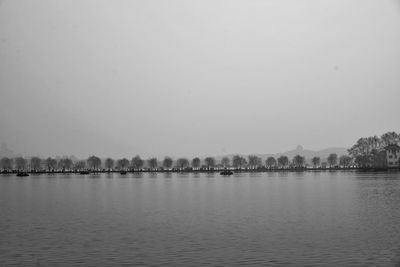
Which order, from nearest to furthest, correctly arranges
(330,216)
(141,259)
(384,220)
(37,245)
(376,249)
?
(141,259), (376,249), (37,245), (384,220), (330,216)

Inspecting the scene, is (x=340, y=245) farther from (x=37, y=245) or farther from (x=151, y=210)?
(x=151, y=210)

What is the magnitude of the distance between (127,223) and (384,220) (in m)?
31.6

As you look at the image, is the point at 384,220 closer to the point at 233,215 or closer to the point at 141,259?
the point at 233,215

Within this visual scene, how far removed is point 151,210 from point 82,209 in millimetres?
12055

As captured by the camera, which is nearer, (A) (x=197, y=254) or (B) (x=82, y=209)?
(A) (x=197, y=254)

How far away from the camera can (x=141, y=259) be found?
3281cm

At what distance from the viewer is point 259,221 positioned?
52.6 meters

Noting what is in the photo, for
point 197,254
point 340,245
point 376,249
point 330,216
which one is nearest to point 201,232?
point 197,254

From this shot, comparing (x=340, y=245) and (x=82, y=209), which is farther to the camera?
(x=82, y=209)

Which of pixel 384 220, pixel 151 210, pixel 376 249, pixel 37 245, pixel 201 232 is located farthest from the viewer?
pixel 151 210

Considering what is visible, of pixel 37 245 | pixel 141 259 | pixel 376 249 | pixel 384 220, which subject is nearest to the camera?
pixel 141 259

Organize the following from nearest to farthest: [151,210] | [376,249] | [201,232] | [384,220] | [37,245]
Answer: [376,249] → [37,245] → [201,232] → [384,220] → [151,210]

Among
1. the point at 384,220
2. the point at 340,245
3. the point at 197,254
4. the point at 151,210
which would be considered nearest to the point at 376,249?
the point at 340,245

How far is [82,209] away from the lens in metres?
70.4
